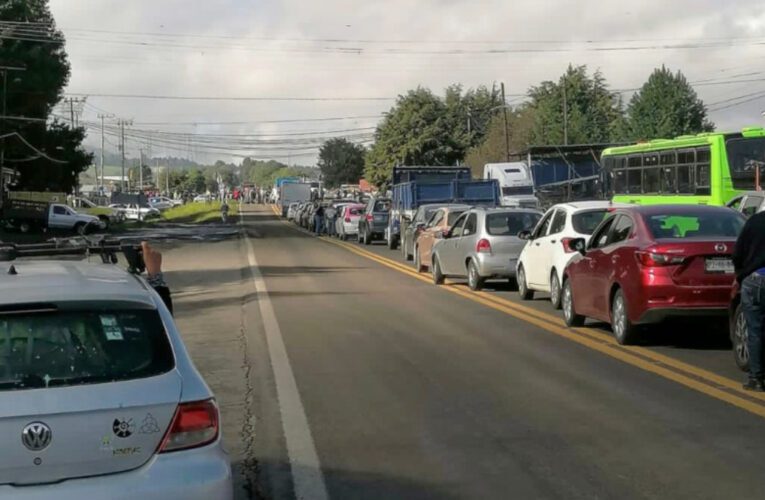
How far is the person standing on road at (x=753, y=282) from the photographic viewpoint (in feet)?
29.9

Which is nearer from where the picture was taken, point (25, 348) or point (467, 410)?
point (25, 348)

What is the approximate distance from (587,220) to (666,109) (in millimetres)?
65847

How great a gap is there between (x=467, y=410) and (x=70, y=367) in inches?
190

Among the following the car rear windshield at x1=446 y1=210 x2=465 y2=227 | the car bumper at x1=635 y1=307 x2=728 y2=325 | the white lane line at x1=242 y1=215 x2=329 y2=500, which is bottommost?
the white lane line at x1=242 y1=215 x2=329 y2=500

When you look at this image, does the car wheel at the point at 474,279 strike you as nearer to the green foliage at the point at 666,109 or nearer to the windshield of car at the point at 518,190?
the windshield of car at the point at 518,190

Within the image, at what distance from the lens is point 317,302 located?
18.6m

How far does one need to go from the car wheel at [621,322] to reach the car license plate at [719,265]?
1.04 metres

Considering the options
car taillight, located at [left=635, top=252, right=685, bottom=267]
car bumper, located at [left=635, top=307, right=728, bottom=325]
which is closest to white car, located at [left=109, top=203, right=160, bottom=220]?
car taillight, located at [left=635, top=252, right=685, bottom=267]

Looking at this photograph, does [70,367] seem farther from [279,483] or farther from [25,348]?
[279,483]

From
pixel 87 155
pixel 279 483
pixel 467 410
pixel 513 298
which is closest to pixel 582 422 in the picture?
pixel 467 410

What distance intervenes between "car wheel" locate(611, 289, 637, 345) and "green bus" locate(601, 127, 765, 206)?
11.1 metres

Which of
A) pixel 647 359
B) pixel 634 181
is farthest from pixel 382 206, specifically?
pixel 647 359

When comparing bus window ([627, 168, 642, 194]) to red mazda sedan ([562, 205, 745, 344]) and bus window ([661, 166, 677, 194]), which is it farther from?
red mazda sedan ([562, 205, 745, 344])

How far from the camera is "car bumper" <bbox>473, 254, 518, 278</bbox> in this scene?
19.7m
